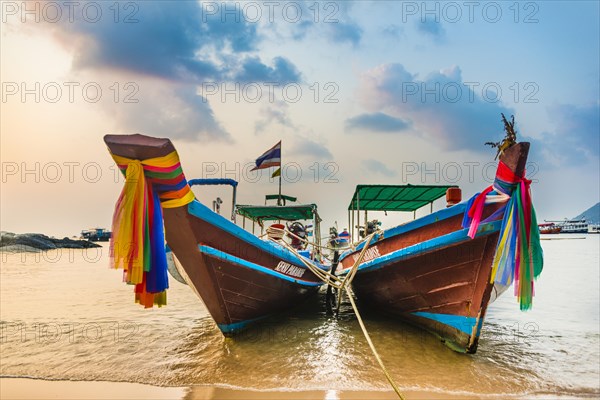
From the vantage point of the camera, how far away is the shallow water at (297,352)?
436 centimetres

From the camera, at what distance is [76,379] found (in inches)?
173

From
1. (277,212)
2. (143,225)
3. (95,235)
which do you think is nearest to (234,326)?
(143,225)

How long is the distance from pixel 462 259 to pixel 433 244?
0.45 m

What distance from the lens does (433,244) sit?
17.0 ft

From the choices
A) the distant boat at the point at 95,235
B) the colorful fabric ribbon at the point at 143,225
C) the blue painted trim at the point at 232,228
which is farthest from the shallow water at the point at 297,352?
the distant boat at the point at 95,235

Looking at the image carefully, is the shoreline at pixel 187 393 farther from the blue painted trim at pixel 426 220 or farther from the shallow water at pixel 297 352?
the blue painted trim at pixel 426 220

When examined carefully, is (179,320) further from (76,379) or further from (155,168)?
(155,168)

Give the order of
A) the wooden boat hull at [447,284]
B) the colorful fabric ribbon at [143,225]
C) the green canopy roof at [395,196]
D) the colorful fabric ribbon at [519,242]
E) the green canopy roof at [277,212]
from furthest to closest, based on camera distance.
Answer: the green canopy roof at [277,212] < the green canopy roof at [395,196] < the wooden boat hull at [447,284] < the colorful fabric ribbon at [519,242] < the colorful fabric ribbon at [143,225]

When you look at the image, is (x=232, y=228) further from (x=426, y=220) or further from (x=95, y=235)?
(x=95, y=235)

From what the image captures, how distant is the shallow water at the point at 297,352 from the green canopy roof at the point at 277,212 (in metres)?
2.55

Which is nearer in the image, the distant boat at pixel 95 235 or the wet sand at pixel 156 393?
the wet sand at pixel 156 393

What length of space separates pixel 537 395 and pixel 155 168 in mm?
5033

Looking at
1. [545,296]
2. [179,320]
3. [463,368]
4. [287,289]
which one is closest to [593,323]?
[545,296]

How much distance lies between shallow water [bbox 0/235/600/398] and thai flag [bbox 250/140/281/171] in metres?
4.01
